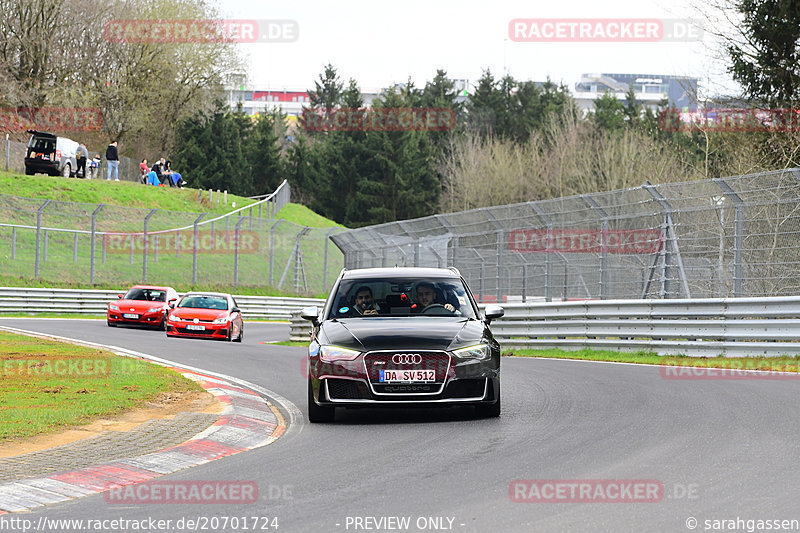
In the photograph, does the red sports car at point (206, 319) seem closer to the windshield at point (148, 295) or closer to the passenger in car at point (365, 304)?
the windshield at point (148, 295)

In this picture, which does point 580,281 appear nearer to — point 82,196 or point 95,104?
point 82,196

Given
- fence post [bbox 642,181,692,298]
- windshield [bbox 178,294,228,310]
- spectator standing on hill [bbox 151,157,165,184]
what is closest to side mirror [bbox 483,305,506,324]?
fence post [bbox 642,181,692,298]

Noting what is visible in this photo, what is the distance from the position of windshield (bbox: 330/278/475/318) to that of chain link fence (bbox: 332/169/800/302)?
6876 mm

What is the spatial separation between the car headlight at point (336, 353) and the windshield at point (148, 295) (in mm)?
22584

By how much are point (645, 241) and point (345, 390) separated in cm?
1139

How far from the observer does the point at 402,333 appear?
10594 mm

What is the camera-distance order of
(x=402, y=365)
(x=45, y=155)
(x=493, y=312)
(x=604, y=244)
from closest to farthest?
(x=402, y=365) → (x=493, y=312) → (x=604, y=244) → (x=45, y=155)

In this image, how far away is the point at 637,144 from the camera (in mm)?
65562

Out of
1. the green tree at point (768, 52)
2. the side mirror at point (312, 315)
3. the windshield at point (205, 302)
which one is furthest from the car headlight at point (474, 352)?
the green tree at point (768, 52)

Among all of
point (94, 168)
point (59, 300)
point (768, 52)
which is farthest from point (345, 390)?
point (94, 168)

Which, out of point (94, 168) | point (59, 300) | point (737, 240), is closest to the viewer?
point (737, 240)

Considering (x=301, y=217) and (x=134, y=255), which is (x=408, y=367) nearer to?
(x=134, y=255)

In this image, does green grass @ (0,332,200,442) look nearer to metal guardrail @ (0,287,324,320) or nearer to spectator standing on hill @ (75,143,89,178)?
metal guardrail @ (0,287,324,320)

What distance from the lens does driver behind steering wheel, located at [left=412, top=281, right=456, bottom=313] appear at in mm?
11727
